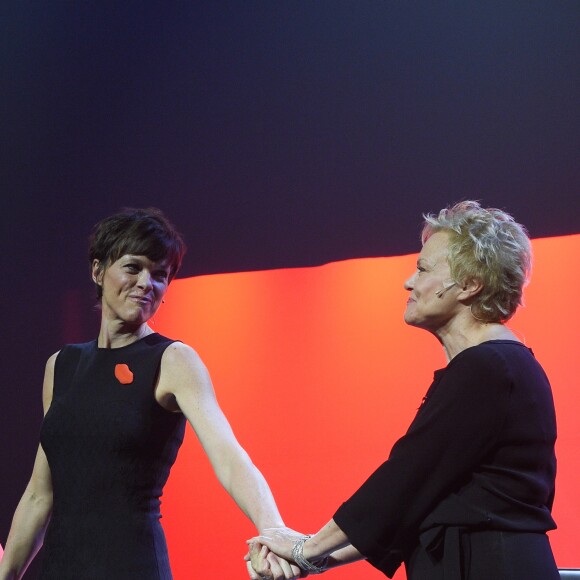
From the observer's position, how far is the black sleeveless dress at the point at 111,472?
6.18ft

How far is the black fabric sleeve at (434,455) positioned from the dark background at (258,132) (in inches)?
55.4

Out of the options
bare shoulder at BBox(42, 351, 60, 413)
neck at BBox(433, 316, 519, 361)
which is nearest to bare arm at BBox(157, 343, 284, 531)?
bare shoulder at BBox(42, 351, 60, 413)

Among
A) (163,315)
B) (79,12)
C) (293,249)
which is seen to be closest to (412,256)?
(293,249)

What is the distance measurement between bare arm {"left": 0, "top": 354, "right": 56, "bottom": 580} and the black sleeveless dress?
0.13m

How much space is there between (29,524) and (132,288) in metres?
0.66

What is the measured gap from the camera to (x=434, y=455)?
157 cm

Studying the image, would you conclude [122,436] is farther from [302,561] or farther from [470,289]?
[470,289]

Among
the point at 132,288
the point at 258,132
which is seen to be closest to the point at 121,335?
the point at 132,288

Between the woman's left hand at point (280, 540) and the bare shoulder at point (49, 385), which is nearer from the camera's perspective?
the woman's left hand at point (280, 540)

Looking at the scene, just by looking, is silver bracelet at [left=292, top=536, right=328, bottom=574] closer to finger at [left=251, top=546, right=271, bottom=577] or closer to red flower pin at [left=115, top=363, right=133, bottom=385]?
finger at [left=251, top=546, right=271, bottom=577]

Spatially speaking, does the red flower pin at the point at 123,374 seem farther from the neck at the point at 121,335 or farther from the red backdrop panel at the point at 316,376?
the red backdrop panel at the point at 316,376

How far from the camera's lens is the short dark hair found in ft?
7.06

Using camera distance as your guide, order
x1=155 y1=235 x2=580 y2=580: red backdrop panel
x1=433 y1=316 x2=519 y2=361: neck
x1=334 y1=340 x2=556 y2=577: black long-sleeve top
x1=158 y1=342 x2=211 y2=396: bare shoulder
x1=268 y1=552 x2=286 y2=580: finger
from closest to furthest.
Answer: x1=334 y1=340 x2=556 y2=577: black long-sleeve top < x1=433 y1=316 x2=519 y2=361: neck < x1=268 y1=552 x2=286 y2=580: finger < x1=158 y1=342 x2=211 y2=396: bare shoulder < x1=155 y1=235 x2=580 y2=580: red backdrop panel

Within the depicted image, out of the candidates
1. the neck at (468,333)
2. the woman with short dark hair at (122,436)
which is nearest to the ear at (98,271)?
the woman with short dark hair at (122,436)
